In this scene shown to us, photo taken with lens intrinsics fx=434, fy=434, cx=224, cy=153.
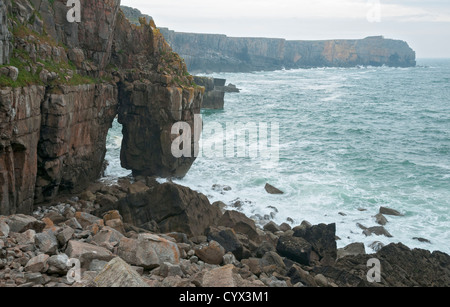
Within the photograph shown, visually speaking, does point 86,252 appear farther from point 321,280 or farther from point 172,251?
point 321,280

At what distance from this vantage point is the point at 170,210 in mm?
18250

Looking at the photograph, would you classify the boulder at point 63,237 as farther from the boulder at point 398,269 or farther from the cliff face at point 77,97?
the boulder at point 398,269

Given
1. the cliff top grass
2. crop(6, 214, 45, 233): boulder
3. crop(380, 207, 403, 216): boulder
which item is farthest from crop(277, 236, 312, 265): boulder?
the cliff top grass

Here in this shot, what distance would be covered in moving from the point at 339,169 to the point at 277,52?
459 feet

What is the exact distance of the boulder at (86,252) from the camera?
1016cm

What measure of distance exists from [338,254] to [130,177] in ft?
46.3

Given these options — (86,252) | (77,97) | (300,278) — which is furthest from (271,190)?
(86,252)

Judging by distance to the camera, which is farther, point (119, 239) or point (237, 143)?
point (237, 143)

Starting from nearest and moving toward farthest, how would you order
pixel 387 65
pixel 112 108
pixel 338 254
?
pixel 338 254, pixel 112 108, pixel 387 65

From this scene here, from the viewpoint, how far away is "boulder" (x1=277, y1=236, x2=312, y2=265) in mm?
16141

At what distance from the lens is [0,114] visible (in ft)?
51.7

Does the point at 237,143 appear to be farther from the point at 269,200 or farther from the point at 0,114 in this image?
the point at 0,114
